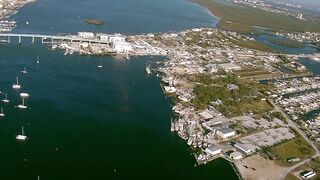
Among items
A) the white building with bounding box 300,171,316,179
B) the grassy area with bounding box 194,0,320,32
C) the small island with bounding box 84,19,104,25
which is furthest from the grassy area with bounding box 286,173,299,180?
the grassy area with bounding box 194,0,320,32

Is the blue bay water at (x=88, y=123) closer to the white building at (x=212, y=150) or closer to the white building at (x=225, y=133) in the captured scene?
the white building at (x=212, y=150)

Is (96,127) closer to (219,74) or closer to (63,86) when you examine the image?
(63,86)

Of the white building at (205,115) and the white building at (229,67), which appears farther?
the white building at (229,67)

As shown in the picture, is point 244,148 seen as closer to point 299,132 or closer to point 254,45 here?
point 299,132

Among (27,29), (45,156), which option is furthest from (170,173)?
(27,29)

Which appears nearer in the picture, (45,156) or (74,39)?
(45,156)

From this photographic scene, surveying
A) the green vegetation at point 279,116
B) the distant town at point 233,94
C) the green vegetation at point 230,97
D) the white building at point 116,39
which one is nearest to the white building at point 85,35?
the distant town at point 233,94

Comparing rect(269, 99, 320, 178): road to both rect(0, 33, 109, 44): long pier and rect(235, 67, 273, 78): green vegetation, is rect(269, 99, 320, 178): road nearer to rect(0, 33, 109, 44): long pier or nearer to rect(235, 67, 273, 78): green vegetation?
rect(235, 67, 273, 78): green vegetation
